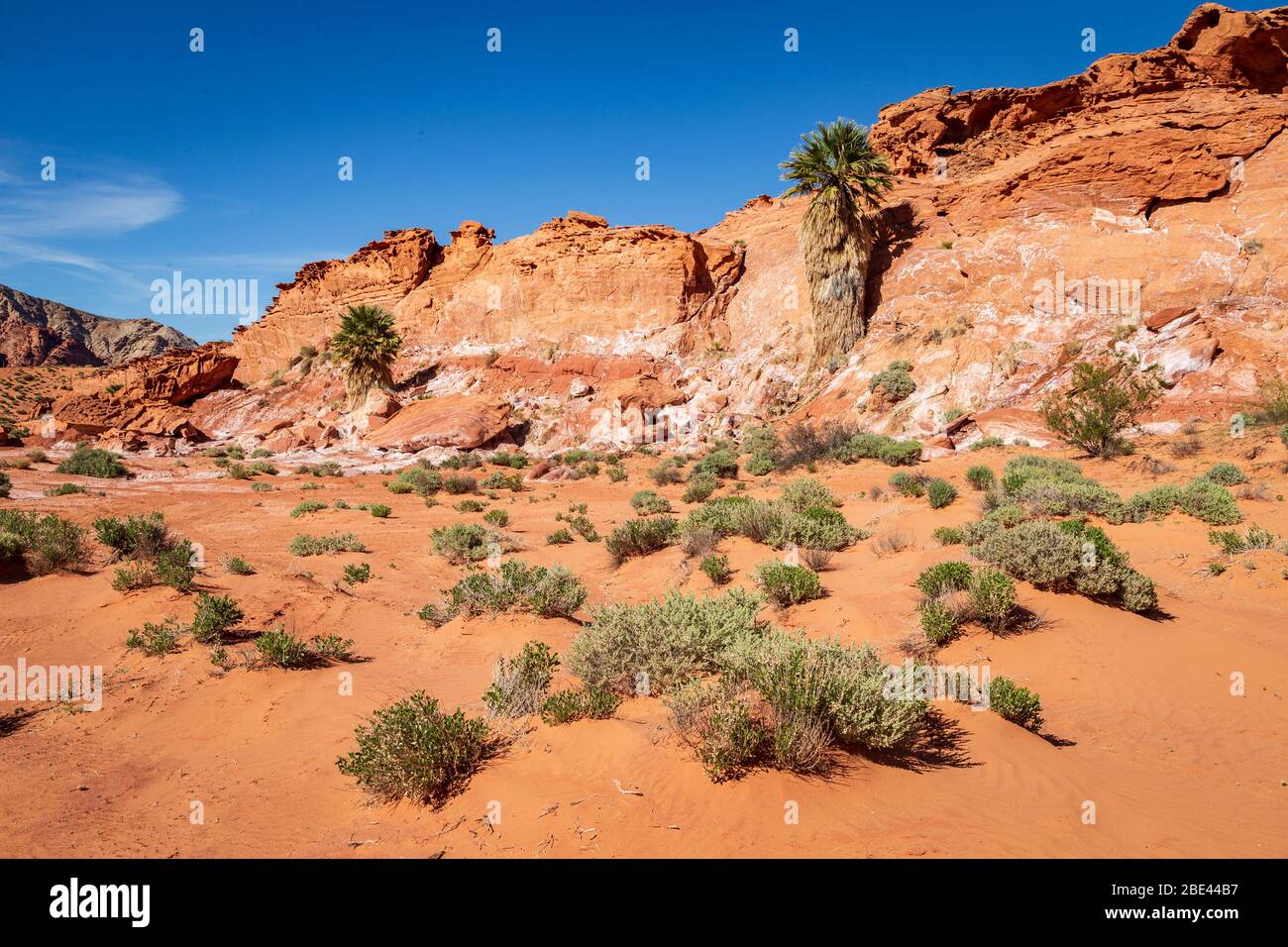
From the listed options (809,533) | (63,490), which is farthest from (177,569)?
(63,490)

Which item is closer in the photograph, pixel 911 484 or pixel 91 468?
pixel 911 484

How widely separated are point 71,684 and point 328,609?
266cm

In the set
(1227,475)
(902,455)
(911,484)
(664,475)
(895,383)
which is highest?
(895,383)

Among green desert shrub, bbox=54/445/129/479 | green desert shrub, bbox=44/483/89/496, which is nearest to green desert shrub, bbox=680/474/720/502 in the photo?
green desert shrub, bbox=44/483/89/496

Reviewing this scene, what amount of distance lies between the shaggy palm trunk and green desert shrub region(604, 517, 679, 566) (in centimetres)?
2148

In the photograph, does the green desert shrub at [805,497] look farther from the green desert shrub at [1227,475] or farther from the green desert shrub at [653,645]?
the green desert shrub at [653,645]

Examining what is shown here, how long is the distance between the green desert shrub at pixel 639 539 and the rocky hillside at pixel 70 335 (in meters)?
88.1

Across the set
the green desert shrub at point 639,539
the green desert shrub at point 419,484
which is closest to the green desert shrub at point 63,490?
the green desert shrub at point 419,484

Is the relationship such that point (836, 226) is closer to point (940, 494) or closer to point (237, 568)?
point (940, 494)

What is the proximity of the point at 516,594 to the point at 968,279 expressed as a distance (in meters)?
28.6

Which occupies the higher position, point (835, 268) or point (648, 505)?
point (835, 268)

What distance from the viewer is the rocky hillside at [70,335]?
226 ft

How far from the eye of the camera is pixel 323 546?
1134 cm
